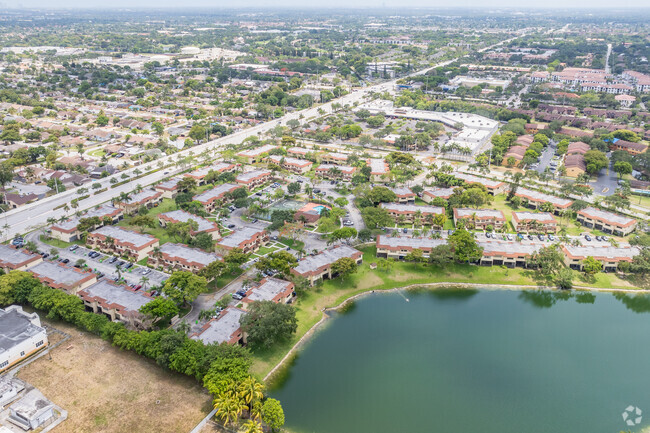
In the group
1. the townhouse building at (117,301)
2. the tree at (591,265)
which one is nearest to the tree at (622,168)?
the tree at (591,265)

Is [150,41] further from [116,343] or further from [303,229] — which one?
[116,343]

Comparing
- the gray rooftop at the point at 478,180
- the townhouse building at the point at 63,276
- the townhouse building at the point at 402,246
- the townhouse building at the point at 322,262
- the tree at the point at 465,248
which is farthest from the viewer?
the gray rooftop at the point at 478,180

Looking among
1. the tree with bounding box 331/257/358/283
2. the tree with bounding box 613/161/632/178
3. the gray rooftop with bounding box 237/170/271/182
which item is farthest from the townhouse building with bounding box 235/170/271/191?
the tree with bounding box 613/161/632/178

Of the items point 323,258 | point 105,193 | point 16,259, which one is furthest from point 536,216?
point 16,259

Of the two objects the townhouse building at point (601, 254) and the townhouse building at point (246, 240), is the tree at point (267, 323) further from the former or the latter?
the townhouse building at point (601, 254)

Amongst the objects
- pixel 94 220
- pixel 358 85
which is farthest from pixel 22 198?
pixel 358 85

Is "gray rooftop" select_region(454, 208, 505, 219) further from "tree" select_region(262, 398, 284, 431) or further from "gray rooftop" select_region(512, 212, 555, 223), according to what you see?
"tree" select_region(262, 398, 284, 431)
